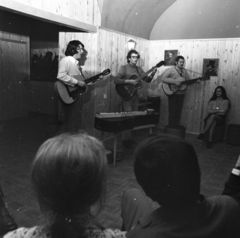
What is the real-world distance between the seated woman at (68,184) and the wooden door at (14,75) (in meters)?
4.69

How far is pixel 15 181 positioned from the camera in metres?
2.25

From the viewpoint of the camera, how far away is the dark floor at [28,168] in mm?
1789

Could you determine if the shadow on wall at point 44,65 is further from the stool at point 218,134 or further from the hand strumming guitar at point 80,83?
the stool at point 218,134

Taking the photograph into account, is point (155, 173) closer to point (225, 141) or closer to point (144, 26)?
point (225, 141)

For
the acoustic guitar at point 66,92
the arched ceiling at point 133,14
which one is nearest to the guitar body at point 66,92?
the acoustic guitar at point 66,92

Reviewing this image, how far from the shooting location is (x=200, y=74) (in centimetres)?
425

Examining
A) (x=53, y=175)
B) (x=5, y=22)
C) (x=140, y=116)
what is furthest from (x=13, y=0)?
(x=5, y=22)

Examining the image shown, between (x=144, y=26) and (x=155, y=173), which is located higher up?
(x=144, y=26)

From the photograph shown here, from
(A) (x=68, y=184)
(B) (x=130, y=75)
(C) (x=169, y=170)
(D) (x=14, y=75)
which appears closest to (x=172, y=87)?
(B) (x=130, y=75)

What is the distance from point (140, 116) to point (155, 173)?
2338mm

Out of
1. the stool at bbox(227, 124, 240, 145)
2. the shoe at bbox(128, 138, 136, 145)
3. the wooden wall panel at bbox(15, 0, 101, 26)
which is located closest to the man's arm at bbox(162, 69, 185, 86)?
the stool at bbox(227, 124, 240, 145)

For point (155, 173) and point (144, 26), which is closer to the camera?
point (155, 173)

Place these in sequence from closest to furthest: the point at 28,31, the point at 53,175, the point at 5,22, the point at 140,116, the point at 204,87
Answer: the point at 53,175, the point at 140,116, the point at 204,87, the point at 5,22, the point at 28,31

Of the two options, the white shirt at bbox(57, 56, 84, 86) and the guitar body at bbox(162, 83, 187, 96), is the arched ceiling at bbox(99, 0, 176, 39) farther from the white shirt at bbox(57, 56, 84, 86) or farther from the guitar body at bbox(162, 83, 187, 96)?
the guitar body at bbox(162, 83, 187, 96)
